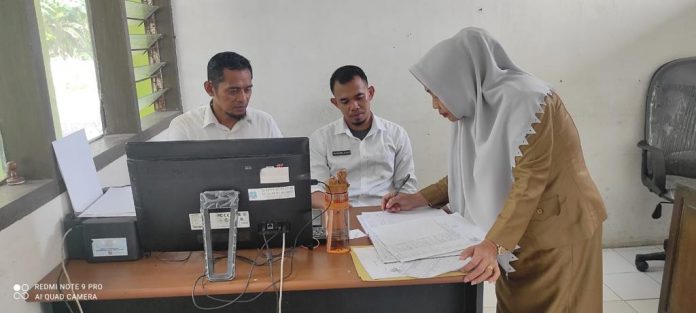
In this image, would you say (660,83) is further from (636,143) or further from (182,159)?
(182,159)

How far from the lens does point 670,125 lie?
2.77 meters

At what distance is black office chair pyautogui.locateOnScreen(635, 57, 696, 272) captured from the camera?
266 centimetres

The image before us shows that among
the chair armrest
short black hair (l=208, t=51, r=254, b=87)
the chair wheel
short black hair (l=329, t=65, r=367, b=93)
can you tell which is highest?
short black hair (l=208, t=51, r=254, b=87)

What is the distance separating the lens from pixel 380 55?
2.73m

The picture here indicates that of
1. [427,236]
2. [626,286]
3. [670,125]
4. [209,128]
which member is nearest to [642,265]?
[626,286]

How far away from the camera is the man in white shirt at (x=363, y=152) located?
2.35 meters

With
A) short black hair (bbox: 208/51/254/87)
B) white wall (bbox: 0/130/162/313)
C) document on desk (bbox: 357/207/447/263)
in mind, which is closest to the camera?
white wall (bbox: 0/130/162/313)

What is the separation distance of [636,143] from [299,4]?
2200 mm

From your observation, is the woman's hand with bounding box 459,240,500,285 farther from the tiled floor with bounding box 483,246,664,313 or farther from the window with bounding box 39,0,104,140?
the window with bounding box 39,0,104,140

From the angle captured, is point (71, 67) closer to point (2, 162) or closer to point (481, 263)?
point (2, 162)

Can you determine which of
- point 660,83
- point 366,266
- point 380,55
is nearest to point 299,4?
point 380,55

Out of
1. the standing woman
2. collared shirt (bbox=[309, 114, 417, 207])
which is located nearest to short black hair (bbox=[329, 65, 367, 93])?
collared shirt (bbox=[309, 114, 417, 207])

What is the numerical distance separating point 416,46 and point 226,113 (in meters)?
1.17

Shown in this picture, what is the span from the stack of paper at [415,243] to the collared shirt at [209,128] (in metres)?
0.85
